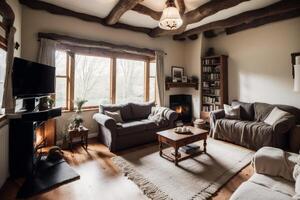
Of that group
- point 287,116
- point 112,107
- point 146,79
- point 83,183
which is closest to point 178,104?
point 146,79

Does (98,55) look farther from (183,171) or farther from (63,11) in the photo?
(183,171)

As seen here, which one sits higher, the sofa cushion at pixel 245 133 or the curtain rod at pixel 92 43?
the curtain rod at pixel 92 43

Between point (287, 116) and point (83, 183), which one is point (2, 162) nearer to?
point (83, 183)

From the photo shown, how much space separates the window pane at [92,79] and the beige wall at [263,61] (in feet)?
11.6

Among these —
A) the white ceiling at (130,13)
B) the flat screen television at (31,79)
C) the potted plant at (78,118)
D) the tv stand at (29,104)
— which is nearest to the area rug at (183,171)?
the potted plant at (78,118)

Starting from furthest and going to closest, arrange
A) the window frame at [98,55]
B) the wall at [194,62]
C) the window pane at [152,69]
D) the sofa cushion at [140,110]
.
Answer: the wall at [194,62]
the window pane at [152,69]
the sofa cushion at [140,110]
the window frame at [98,55]

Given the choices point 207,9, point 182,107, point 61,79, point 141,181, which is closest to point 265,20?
point 207,9

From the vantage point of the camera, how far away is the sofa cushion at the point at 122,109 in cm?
401

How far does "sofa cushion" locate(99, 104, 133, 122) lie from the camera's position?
4.01 metres

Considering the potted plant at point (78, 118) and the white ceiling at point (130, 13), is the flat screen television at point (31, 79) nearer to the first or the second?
the potted plant at point (78, 118)

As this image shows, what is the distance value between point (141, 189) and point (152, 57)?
3.84 metres

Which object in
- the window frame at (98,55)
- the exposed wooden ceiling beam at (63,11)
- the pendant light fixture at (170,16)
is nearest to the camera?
the pendant light fixture at (170,16)

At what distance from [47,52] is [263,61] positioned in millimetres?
4973

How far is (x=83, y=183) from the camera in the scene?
2.37 metres
